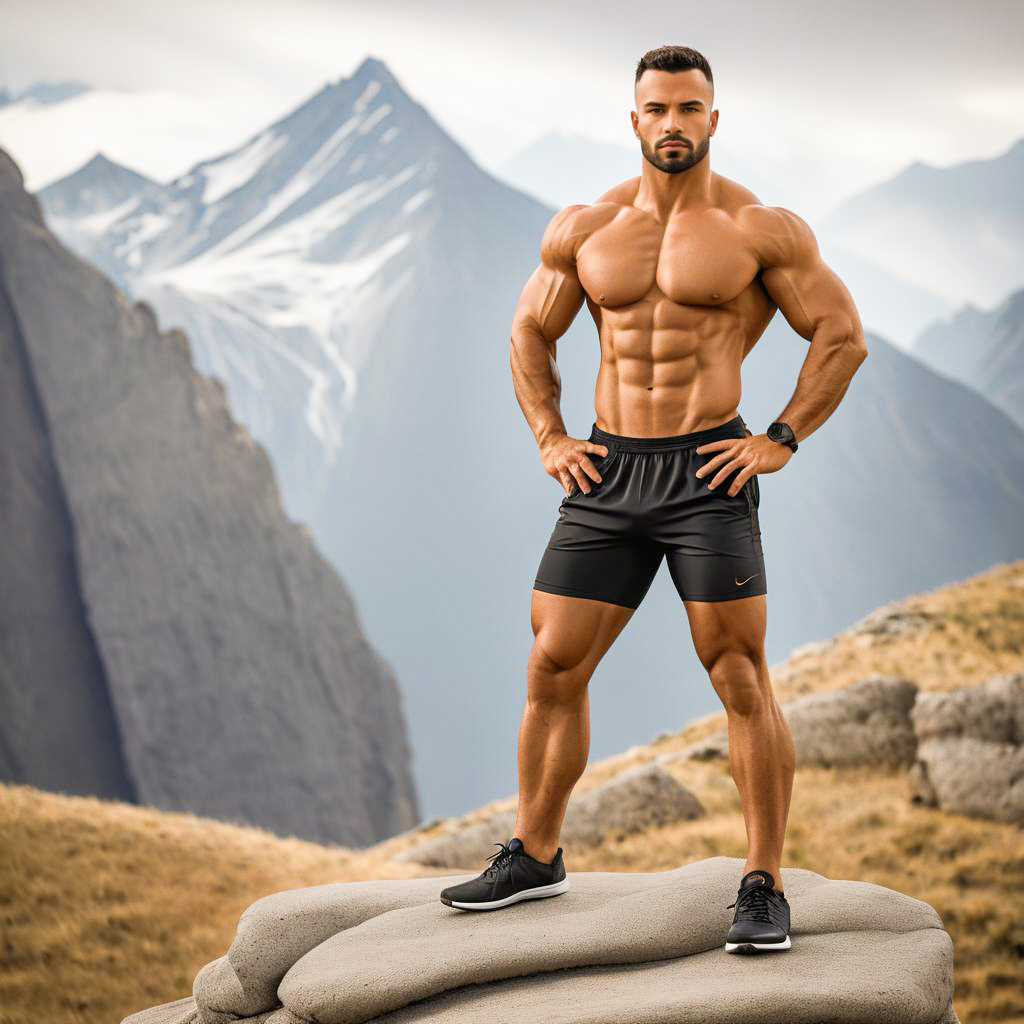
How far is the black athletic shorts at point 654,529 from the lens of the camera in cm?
425

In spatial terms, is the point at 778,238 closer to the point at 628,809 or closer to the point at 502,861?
the point at 502,861

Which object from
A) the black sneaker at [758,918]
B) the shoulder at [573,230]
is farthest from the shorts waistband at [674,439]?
the black sneaker at [758,918]

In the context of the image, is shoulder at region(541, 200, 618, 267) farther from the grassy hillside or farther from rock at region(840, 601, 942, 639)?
rock at region(840, 601, 942, 639)

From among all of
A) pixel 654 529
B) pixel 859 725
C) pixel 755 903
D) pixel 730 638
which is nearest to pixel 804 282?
pixel 654 529

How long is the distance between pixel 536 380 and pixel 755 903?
2.18 metres

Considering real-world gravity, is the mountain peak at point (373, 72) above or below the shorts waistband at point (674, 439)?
above

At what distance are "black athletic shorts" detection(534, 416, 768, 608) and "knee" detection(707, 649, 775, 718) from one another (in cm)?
24

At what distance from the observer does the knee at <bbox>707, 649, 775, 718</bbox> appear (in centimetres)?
426

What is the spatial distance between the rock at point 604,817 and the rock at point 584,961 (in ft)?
17.3

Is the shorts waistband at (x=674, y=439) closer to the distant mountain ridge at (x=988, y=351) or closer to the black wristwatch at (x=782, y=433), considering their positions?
the black wristwatch at (x=782, y=433)

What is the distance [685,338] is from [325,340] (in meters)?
77.0

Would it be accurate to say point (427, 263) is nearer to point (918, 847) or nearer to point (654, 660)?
point (654, 660)

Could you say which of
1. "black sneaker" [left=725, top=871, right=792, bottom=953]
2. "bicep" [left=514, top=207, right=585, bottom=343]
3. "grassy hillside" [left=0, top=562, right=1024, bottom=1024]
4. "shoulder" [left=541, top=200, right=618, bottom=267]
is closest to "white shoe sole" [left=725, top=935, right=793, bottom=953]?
"black sneaker" [left=725, top=871, right=792, bottom=953]

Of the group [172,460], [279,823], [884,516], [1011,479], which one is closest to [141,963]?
[279,823]
